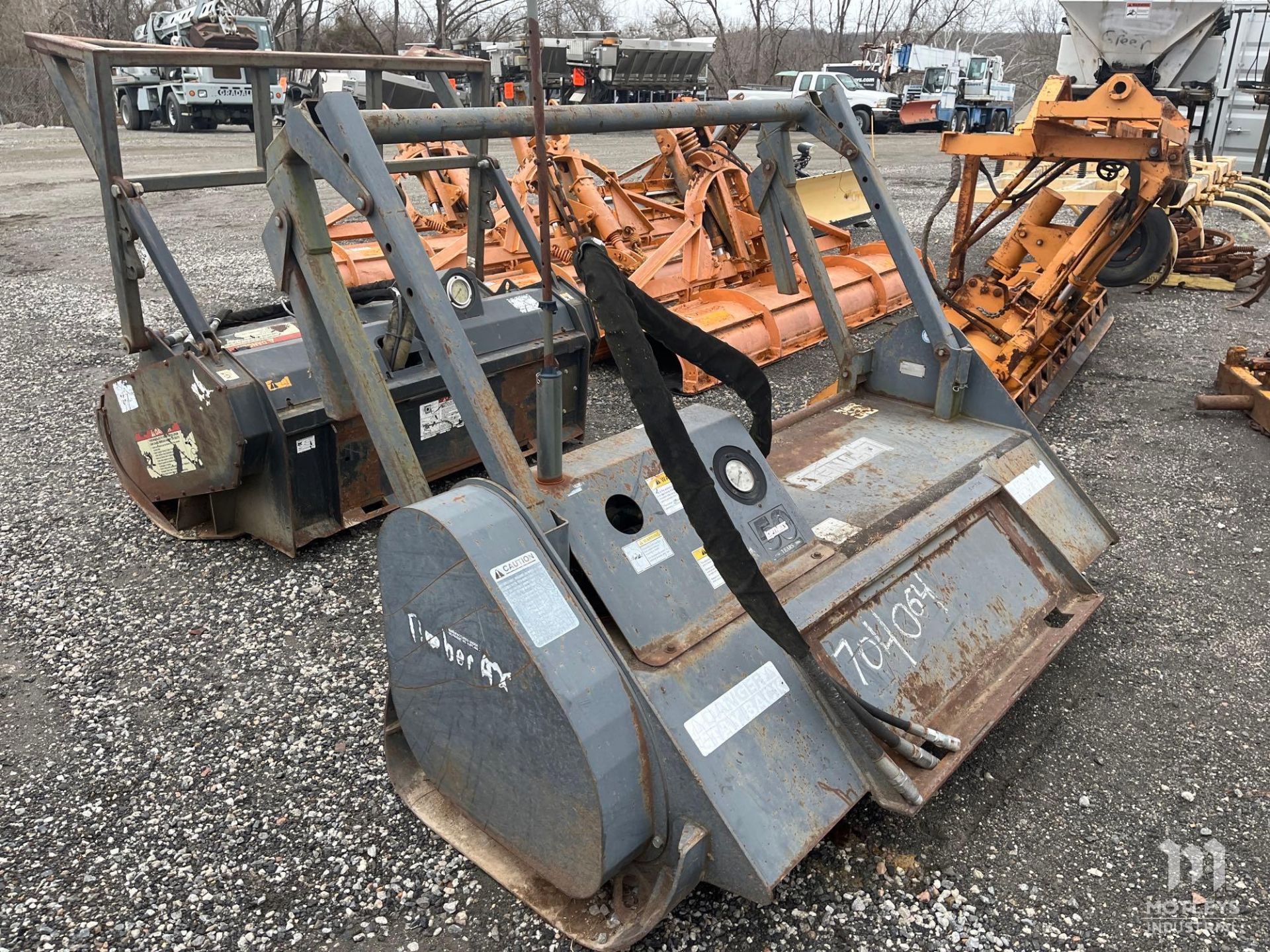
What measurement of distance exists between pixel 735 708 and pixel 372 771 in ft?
3.80

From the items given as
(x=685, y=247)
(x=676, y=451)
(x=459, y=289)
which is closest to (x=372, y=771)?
(x=676, y=451)

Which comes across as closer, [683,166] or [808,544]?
[808,544]

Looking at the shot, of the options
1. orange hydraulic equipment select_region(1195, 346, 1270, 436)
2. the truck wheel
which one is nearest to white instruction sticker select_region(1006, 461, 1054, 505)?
orange hydraulic equipment select_region(1195, 346, 1270, 436)

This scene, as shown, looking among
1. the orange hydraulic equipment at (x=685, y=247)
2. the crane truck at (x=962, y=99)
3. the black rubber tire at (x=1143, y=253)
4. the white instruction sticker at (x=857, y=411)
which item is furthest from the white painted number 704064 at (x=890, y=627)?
the crane truck at (x=962, y=99)

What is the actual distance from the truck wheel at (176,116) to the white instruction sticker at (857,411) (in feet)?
74.4

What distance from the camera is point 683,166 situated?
7508 mm

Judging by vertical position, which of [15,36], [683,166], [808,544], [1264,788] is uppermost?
[15,36]

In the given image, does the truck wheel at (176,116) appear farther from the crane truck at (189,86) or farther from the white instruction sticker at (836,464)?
the white instruction sticker at (836,464)

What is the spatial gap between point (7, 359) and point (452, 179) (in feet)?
11.6

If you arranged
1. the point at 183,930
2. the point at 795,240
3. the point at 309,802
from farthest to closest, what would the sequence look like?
1. the point at 795,240
2. the point at 309,802
3. the point at 183,930

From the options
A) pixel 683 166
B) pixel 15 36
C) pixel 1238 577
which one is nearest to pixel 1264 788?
pixel 1238 577

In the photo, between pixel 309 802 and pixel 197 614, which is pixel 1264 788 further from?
pixel 197 614

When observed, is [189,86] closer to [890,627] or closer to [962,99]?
[962,99]

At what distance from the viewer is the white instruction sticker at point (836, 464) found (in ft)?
9.84
